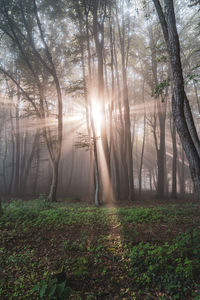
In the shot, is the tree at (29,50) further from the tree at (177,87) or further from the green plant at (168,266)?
the green plant at (168,266)

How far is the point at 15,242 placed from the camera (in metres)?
4.38

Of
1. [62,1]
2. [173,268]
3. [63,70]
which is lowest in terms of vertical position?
[173,268]

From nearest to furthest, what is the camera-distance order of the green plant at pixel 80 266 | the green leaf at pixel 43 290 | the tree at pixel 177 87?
the green leaf at pixel 43 290 < the green plant at pixel 80 266 < the tree at pixel 177 87

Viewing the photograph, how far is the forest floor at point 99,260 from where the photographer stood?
281 centimetres

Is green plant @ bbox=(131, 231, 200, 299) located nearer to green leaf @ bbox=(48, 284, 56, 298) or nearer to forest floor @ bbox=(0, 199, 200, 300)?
forest floor @ bbox=(0, 199, 200, 300)

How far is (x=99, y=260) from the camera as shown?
11.8ft

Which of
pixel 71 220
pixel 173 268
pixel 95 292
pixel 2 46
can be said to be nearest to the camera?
pixel 95 292

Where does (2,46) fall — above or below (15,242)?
above

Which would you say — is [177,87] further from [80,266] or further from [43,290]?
[43,290]

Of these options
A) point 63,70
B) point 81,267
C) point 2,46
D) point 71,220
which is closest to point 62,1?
point 63,70

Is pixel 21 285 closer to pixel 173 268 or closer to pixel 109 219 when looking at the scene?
pixel 173 268

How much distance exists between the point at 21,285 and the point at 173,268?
290 cm

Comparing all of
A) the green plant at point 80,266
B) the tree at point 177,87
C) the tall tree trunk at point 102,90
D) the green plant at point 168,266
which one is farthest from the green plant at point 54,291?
the tall tree trunk at point 102,90

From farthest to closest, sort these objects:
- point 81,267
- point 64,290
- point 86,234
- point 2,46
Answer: point 2,46
point 86,234
point 81,267
point 64,290
